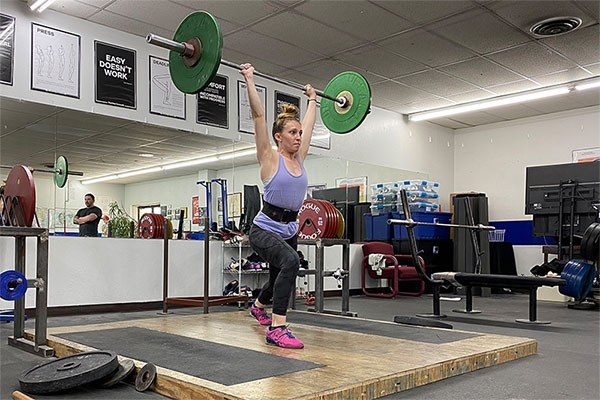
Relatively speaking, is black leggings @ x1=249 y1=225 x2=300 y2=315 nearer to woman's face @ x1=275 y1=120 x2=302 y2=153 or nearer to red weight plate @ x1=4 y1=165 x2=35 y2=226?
woman's face @ x1=275 y1=120 x2=302 y2=153

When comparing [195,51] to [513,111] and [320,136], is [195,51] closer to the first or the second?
[320,136]

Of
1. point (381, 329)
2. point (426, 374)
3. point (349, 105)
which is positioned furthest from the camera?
point (349, 105)

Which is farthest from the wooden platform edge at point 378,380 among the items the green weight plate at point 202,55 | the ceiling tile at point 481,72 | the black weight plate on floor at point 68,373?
the ceiling tile at point 481,72

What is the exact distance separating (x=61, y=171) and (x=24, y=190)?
184 cm

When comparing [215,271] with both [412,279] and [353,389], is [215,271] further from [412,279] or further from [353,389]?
[353,389]

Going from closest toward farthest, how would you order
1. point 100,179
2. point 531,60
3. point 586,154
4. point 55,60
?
point 55,60 < point 100,179 < point 531,60 < point 586,154

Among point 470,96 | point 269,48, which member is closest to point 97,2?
point 269,48

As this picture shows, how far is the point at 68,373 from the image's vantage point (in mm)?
2205

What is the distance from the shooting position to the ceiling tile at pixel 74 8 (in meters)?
4.56

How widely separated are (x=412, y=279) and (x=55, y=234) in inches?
172

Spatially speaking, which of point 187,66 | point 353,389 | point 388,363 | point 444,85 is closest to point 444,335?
point 388,363

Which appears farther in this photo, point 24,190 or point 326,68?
point 326,68

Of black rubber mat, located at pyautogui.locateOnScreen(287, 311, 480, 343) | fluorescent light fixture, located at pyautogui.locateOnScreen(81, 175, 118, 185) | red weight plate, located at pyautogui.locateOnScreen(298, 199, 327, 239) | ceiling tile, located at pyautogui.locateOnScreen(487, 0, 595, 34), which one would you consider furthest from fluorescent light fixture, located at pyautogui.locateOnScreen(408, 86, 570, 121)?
fluorescent light fixture, located at pyautogui.locateOnScreen(81, 175, 118, 185)

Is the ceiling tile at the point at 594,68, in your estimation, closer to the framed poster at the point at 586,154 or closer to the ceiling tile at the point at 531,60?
the ceiling tile at the point at 531,60
